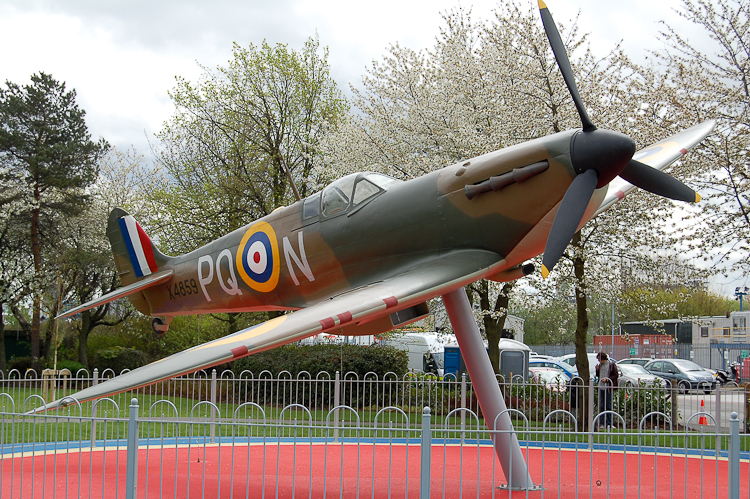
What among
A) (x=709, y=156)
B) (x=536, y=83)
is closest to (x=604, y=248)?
(x=709, y=156)

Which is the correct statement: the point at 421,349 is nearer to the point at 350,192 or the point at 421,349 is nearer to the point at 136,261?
the point at 136,261

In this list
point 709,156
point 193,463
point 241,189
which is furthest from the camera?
point 241,189

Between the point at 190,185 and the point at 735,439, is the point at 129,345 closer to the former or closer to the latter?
the point at 190,185

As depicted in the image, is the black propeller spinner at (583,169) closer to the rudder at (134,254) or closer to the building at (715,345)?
the rudder at (134,254)

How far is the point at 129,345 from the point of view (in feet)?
93.1

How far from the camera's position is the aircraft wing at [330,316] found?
5.19 m

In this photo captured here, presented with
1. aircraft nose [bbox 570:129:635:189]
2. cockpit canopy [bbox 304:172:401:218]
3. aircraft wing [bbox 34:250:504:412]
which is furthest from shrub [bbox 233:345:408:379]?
aircraft nose [bbox 570:129:635:189]

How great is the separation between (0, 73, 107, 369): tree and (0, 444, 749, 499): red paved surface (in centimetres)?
1862

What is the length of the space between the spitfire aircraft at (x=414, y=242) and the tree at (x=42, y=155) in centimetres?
2016

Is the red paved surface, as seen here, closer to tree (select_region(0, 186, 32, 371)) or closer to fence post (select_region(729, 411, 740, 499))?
fence post (select_region(729, 411, 740, 499))

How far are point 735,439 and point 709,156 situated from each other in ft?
35.3

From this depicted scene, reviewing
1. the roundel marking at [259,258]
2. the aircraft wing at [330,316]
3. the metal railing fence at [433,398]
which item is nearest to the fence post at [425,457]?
the aircraft wing at [330,316]

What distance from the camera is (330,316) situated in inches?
231

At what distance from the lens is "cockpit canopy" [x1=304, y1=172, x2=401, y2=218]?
7406mm
